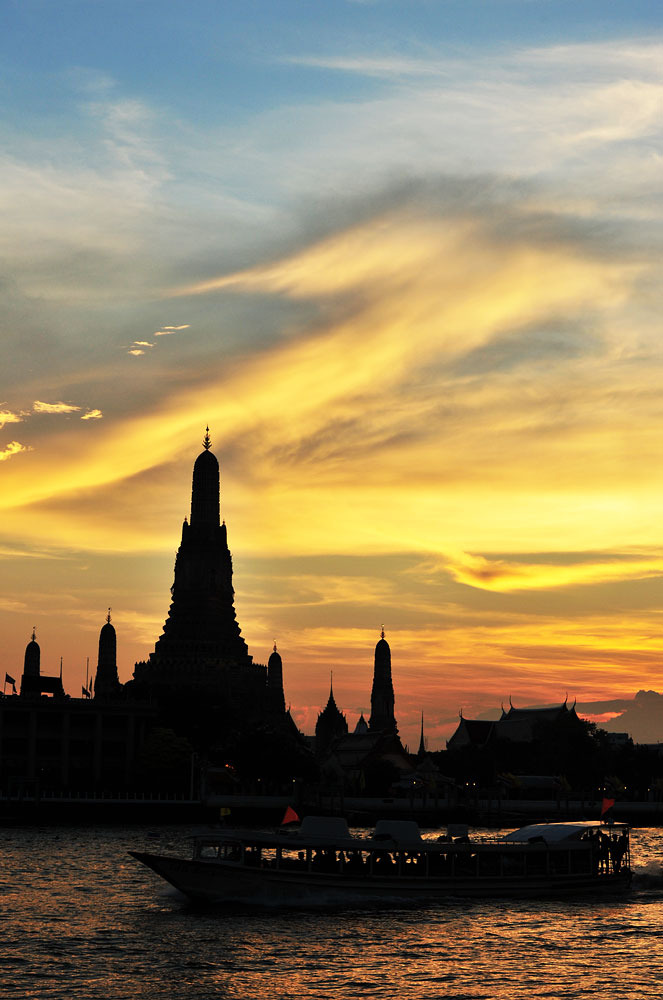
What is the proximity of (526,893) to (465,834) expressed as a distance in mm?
4742

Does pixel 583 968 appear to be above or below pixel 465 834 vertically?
below

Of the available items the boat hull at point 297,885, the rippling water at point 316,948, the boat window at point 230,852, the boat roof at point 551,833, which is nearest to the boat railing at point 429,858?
the boat window at point 230,852

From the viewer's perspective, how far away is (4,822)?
145875mm

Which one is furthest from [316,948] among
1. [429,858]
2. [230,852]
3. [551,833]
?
[551,833]

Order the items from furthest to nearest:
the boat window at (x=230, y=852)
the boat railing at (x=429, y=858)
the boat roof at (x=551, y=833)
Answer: the boat roof at (x=551, y=833)
the boat railing at (x=429, y=858)
the boat window at (x=230, y=852)

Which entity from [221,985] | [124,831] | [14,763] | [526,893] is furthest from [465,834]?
[14,763]

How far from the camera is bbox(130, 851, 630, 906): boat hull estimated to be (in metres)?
69.5

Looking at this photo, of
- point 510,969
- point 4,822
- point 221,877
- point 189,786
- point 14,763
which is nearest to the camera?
point 510,969

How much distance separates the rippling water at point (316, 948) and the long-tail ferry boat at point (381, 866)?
1.18m

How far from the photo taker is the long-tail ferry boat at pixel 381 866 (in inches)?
2749

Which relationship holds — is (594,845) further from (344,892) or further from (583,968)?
(583,968)

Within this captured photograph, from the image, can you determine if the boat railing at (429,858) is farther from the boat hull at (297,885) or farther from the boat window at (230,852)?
the boat hull at (297,885)

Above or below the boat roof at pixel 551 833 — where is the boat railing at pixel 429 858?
below

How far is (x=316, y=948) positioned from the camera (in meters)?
60.2
